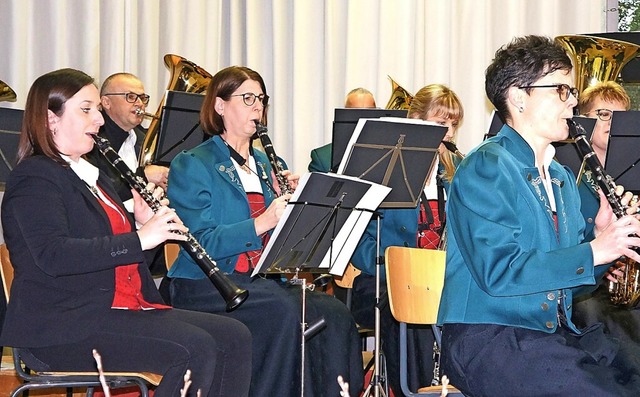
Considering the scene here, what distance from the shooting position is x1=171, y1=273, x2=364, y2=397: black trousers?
139 inches

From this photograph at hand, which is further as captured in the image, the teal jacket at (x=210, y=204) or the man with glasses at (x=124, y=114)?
the man with glasses at (x=124, y=114)

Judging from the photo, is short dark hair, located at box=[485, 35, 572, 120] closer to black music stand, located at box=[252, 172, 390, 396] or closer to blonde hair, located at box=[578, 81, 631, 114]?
black music stand, located at box=[252, 172, 390, 396]

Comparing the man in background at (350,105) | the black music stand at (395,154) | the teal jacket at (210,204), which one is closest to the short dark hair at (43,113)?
the teal jacket at (210,204)

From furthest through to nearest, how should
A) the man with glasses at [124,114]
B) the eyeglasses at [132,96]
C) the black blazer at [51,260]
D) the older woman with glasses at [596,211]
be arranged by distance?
1. the eyeglasses at [132,96]
2. the man with glasses at [124,114]
3. the older woman with glasses at [596,211]
4. the black blazer at [51,260]

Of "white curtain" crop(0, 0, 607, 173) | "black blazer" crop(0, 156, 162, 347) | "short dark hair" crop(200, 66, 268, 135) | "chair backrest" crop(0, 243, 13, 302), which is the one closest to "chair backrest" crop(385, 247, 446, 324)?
"black blazer" crop(0, 156, 162, 347)

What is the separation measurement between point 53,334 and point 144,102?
8.76 feet

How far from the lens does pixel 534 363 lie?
2.34 metres

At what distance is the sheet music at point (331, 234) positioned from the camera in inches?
121

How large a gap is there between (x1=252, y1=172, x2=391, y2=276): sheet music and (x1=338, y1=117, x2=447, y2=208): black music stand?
236 mm

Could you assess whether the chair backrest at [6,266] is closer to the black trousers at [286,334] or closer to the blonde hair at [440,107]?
the black trousers at [286,334]

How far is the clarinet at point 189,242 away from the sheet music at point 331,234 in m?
0.11

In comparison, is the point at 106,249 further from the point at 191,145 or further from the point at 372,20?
the point at 372,20

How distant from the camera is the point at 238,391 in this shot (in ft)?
10.3

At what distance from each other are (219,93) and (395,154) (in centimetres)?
81
